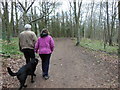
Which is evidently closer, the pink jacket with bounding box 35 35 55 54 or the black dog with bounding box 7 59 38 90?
the black dog with bounding box 7 59 38 90

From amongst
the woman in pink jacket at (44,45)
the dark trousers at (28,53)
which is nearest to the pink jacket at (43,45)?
the woman in pink jacket at (44,45)

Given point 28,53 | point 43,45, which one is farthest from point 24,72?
point 43,45

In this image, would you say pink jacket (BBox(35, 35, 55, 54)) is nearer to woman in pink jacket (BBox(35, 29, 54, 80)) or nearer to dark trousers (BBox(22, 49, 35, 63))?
woman in pink jacket (BBox(35, 29, 54, 80))

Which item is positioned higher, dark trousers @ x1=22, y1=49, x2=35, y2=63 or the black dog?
dark trousers @ x1=22, y1=49, x2=35, y2=63

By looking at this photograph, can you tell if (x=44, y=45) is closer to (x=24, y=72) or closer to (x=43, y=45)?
(x=43, y=45)

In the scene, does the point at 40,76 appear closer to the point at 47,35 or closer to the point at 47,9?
the point at 47,35

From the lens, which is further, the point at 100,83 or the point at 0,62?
the point at 0,62

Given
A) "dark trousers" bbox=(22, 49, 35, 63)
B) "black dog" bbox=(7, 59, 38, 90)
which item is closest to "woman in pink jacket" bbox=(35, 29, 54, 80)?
"dark trousers" bbox=(22, 49, 35, 63)

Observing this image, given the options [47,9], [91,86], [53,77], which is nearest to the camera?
[91,86]

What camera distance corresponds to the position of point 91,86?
6.36 metres

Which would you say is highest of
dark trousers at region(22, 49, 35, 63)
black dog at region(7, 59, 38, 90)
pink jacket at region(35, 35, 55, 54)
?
pink jacket at region(35, 35, 55, 54)

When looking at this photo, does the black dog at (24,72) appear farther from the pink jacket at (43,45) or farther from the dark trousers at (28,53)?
the pink jacket at (43,45)

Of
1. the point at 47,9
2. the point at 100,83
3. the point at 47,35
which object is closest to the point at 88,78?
the point at 100,83

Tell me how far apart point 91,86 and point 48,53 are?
7.17ft
